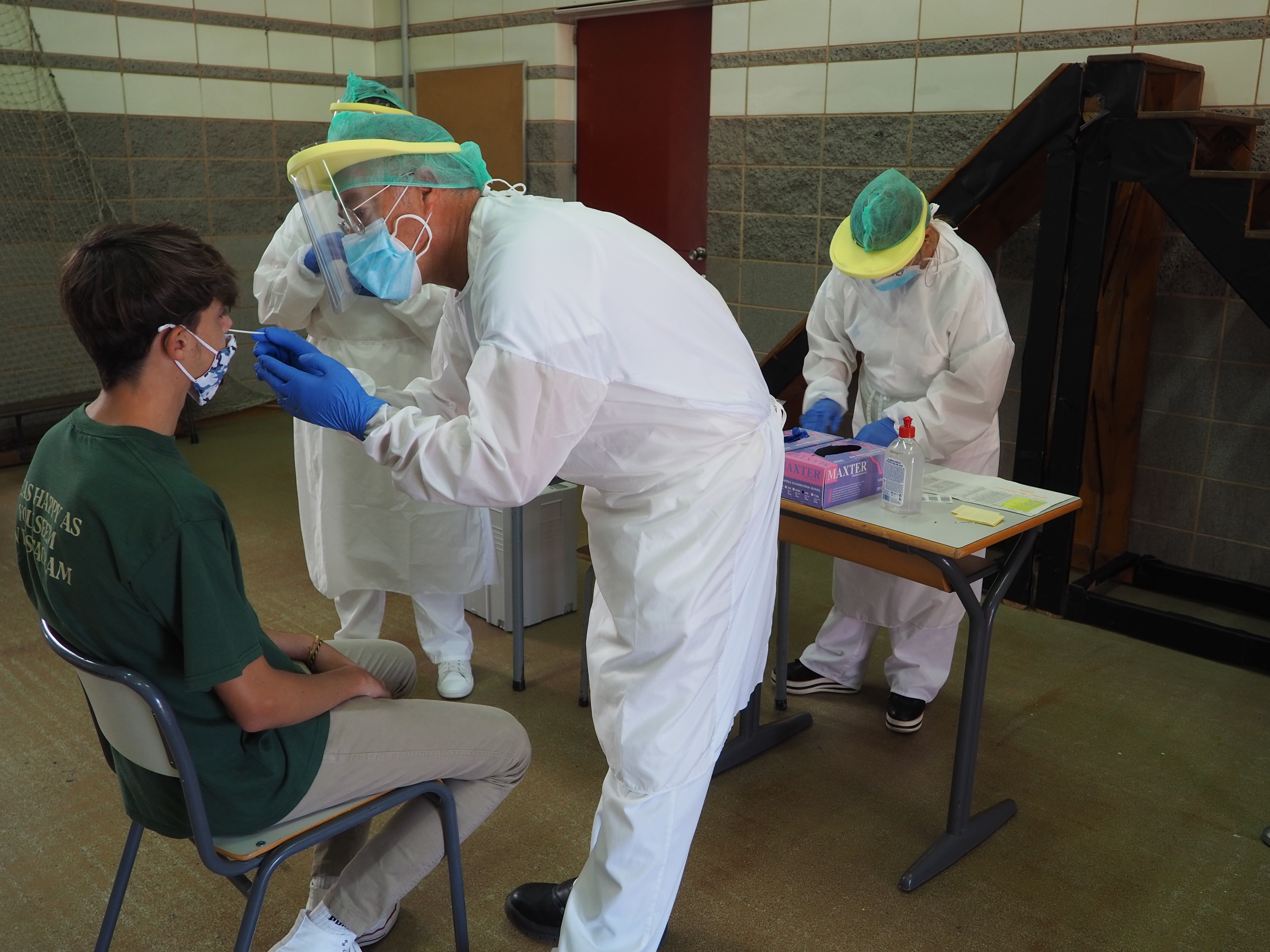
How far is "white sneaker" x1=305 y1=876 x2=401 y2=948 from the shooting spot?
69.0 inches

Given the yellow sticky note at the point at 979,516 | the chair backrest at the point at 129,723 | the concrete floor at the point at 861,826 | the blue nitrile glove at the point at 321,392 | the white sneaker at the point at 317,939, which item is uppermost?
the blue nitrile glove at the point at 321,392

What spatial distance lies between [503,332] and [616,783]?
28.8 inches

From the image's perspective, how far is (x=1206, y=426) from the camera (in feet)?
Result: 11.2

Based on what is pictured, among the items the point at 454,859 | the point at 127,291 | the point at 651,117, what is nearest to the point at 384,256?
the point at 127,291

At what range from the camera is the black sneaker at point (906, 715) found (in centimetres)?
266

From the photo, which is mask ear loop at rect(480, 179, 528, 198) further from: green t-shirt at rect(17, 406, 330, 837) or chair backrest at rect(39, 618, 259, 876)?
chair backrest at rect(39, 618, 259, 876)

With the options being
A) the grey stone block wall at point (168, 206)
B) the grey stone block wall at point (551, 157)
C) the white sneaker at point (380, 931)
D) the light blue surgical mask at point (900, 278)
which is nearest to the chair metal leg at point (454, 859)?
the white sneaker at point (380, 931)

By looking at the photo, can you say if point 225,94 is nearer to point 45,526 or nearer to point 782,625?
point 782,625

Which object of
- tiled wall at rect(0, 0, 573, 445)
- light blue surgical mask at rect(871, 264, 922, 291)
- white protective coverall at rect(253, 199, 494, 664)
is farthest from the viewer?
tiled wall at rect(0, 0, 573, 445)

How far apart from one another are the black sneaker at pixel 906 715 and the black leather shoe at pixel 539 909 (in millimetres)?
1080

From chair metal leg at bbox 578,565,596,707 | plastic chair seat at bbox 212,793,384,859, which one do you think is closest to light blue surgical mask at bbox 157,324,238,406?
plastic chair seat at bbox 212,793,384,859

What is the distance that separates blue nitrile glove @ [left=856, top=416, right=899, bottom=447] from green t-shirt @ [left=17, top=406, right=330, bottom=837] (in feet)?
5.20

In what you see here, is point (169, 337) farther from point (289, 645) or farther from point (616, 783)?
point (616, 783)

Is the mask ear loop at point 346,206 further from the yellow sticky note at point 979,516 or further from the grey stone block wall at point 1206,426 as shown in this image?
the grey stone block wall at point 1206,426
